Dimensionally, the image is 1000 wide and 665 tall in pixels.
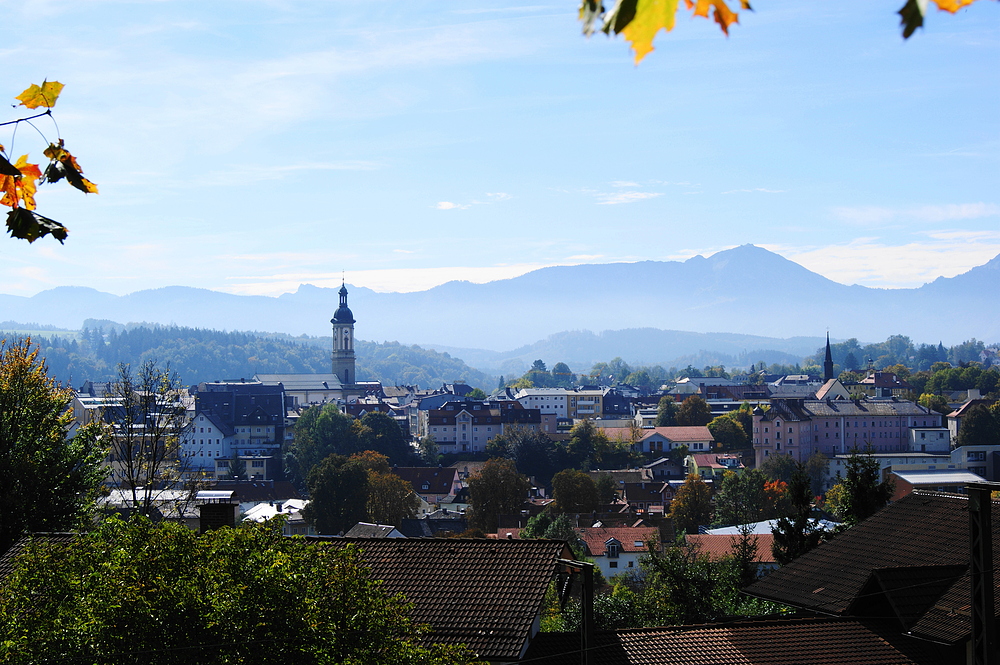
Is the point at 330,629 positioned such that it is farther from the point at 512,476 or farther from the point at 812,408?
the point at 812,408

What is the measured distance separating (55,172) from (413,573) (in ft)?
35.8

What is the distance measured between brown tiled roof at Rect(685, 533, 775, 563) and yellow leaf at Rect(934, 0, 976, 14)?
37103 mm

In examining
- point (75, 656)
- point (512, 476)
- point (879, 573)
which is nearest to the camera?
point (75, 656)

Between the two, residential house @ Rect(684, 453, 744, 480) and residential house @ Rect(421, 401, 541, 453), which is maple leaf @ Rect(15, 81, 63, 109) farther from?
residential house @ Rect(421, 401, 541, 453)

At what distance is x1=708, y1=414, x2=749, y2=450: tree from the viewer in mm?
86312

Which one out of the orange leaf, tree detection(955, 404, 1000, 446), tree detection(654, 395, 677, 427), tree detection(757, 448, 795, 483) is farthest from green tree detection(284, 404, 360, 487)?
the orange leaf

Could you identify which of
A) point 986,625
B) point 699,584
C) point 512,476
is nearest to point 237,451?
point 512,476

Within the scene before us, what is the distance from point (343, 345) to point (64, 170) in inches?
5717

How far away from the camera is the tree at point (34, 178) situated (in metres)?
2.90

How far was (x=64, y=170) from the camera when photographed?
10.1 feet

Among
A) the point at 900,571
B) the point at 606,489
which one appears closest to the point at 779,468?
the point at 606,489

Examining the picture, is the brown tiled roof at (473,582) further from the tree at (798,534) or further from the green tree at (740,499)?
the green tree at (740,499)

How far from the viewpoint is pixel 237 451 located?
89.9m

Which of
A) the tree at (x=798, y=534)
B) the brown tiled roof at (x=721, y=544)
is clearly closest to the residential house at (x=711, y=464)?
the brown tiled roof at (x=721, y=544)
